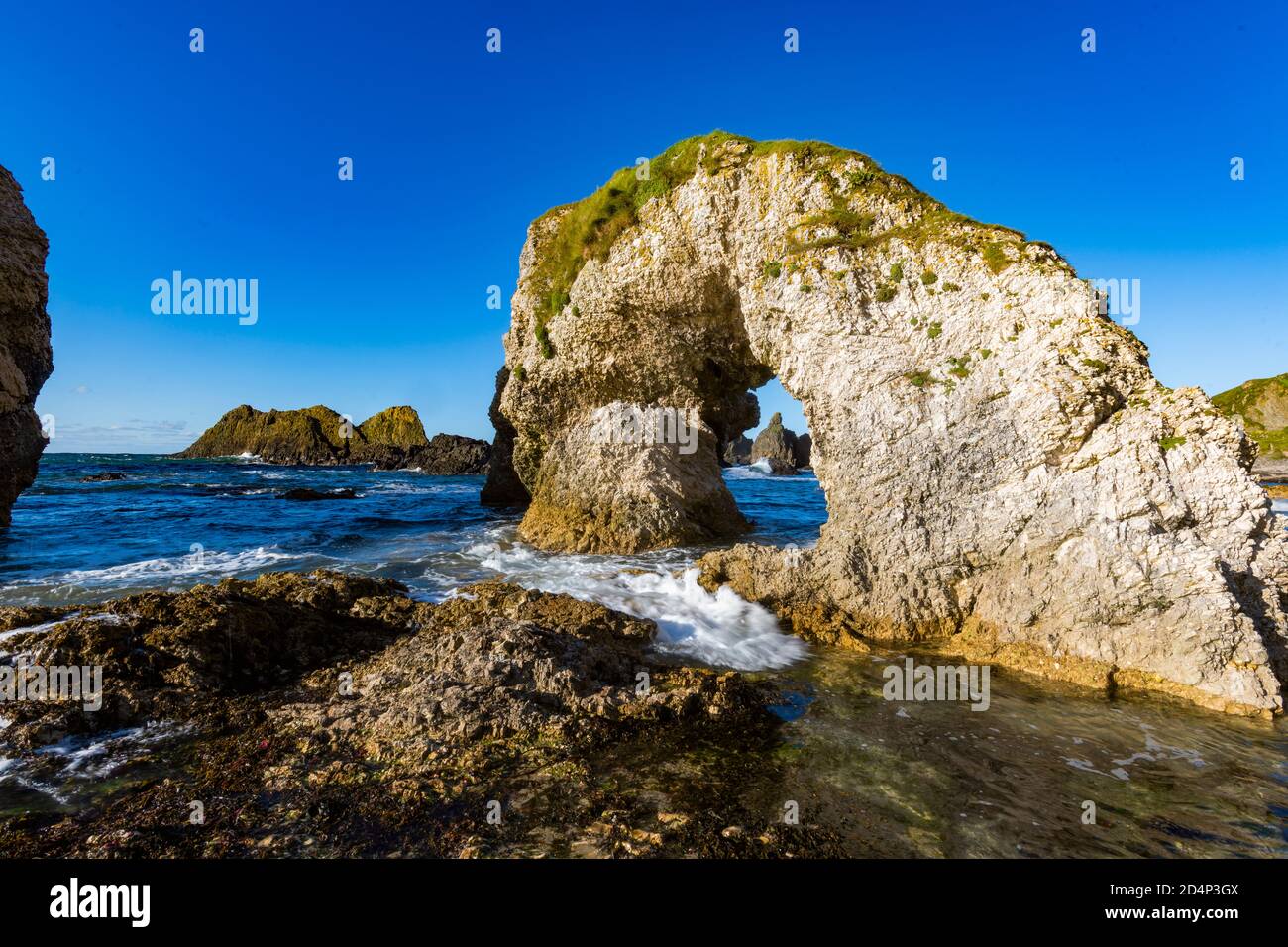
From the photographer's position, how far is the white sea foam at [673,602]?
10766 millimetres

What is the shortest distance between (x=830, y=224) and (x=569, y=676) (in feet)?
37.5

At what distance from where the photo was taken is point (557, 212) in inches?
875

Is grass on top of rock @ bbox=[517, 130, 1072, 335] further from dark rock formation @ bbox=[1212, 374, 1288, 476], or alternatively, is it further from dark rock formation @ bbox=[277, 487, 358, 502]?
dark rock formation @ bbox=[1212, 374, 1288, 476]

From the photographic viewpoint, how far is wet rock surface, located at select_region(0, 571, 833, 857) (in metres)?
5.38

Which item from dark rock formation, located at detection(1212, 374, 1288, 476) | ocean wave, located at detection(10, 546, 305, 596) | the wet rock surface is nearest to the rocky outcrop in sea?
ocean wave, located at detection(10, 546, 305, 596)

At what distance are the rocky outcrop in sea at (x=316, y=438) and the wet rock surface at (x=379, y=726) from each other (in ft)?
302

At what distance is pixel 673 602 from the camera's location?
13258 millimetres

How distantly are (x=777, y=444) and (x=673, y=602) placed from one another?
71.9m

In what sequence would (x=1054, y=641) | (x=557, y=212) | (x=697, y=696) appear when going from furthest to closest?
(x=557, y=212) → (x=1054, y=641) → (x=697, y=696)

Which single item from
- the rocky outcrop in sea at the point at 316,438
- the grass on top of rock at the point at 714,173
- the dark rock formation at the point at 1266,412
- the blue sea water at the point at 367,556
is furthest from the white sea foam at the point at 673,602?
the rocky outcrop in sea at the point at 316,438

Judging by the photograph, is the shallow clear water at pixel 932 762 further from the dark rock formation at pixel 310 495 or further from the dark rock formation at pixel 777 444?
the dark rock formation at pixel 777 444
